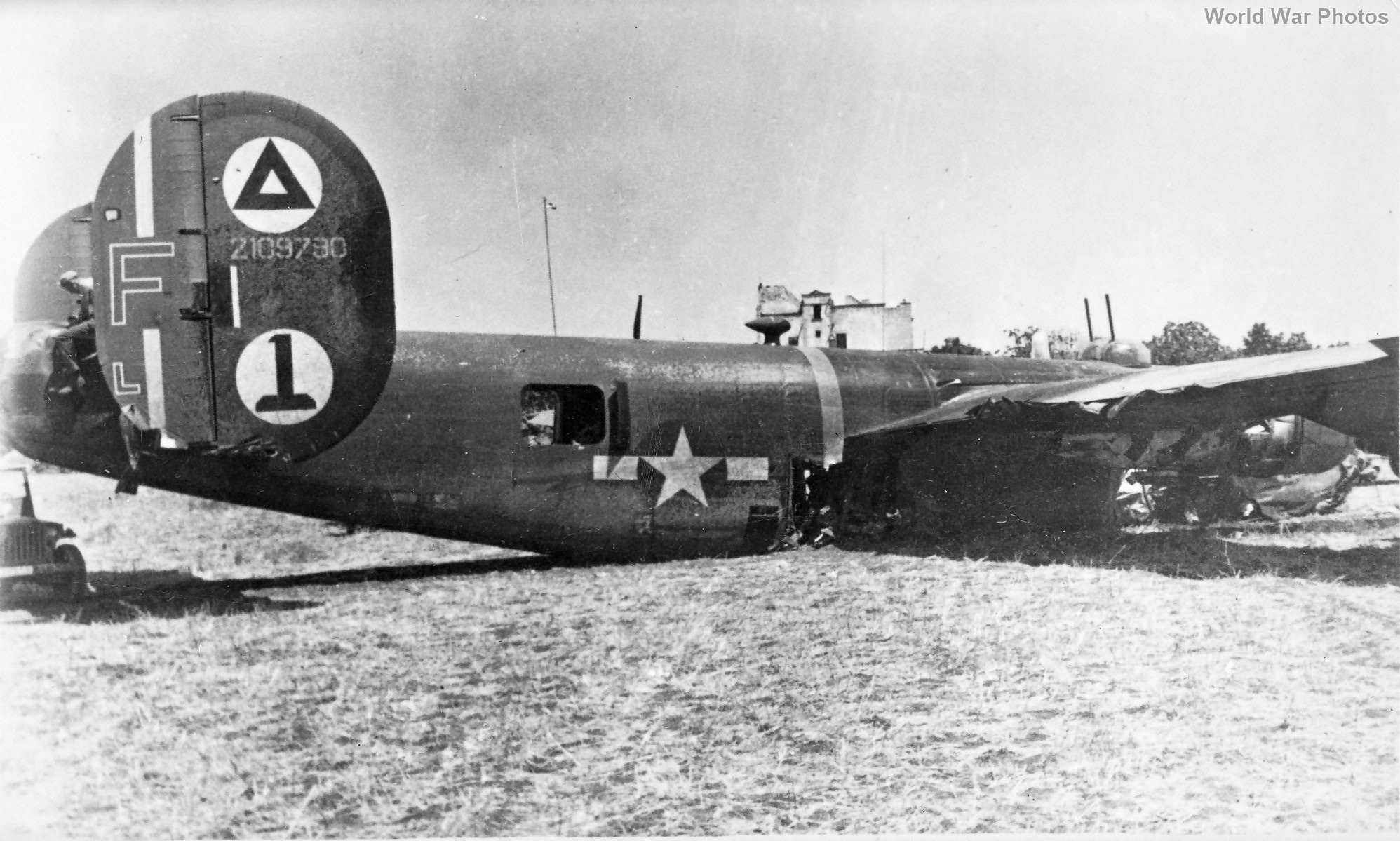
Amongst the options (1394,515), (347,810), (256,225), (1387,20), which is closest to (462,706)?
(347,810)

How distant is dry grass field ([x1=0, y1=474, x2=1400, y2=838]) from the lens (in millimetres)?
4285

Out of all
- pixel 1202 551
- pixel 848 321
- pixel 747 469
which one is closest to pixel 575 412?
pixel 747 469

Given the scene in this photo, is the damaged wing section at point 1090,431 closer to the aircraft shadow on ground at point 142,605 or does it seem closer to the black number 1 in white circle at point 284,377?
the black number 1 in white circle at point 284,377

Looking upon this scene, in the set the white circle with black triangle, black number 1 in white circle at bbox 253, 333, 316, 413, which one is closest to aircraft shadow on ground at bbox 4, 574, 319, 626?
black number 1 in white circle at bbox 253, 333, 316, 413

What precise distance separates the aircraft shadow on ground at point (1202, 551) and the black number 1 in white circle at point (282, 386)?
651 centimetres

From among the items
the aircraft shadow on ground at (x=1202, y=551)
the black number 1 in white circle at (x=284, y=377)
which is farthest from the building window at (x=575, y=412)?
the aircraft shadow on ground at (x=1202, y=551)

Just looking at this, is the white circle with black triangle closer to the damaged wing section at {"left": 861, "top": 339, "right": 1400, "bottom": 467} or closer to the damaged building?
the damaged wing section at {"left": 861, "top": 339, "right": 1400, "bottom": 467}

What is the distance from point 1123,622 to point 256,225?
6888mm

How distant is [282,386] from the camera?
757 cm

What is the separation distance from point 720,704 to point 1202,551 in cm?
714

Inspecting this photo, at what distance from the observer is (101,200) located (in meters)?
7.24

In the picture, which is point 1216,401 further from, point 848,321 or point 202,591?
point 848,321

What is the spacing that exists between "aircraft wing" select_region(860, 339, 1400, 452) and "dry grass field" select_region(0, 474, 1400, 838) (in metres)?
1.49

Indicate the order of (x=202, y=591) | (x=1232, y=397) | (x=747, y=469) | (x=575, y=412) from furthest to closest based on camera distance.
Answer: (x=747, y=469) < (x=575, y=412) < (x=1232, y=397) < (x=202, y=591)
